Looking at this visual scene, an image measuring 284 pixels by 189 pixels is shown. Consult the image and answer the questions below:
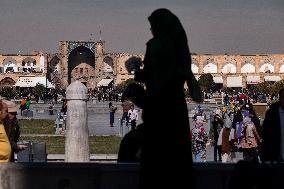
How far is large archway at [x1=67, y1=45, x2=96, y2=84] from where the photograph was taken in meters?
93.6

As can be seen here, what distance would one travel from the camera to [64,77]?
304 ft

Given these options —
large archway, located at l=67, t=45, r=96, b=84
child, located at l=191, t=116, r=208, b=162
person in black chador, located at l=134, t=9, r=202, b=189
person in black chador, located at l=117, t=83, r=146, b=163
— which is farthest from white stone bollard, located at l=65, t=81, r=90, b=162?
large archway, located at l=67, t=45, r=96, b=84

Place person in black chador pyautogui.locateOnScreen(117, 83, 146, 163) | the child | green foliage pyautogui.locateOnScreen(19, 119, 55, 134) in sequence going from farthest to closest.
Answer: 1. green foliage pyautogui.locateOnScreen(19, 119, 55, 134)
2. the child
3. person in black chador pyautogui.locateOnScreen(117, 83, 146, 163)

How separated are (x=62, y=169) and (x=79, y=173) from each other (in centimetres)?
14

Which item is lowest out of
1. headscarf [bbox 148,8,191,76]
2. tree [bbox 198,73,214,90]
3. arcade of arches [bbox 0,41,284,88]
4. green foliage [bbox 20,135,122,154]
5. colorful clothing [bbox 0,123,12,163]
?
green foliage [bbox 20,135,122,154]

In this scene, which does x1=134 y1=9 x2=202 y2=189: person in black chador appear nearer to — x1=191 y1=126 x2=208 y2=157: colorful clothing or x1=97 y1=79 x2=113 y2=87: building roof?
x1=191 y1=126 x2=208 y2=157: colorful clothing

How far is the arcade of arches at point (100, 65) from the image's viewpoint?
91.5 metres

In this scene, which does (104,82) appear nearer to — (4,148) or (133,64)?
(4,148)

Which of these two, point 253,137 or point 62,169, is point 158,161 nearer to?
point 62,169

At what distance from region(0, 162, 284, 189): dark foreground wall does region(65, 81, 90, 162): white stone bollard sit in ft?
17.3

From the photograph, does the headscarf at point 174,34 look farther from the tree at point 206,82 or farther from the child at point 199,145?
the tree at point 206,82

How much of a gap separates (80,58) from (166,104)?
9065 cm

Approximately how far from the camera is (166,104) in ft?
16.5

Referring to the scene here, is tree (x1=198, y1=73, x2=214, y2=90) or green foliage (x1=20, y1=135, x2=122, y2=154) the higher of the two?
tree (x1=198, y1=73, x2=214, y2=90)
